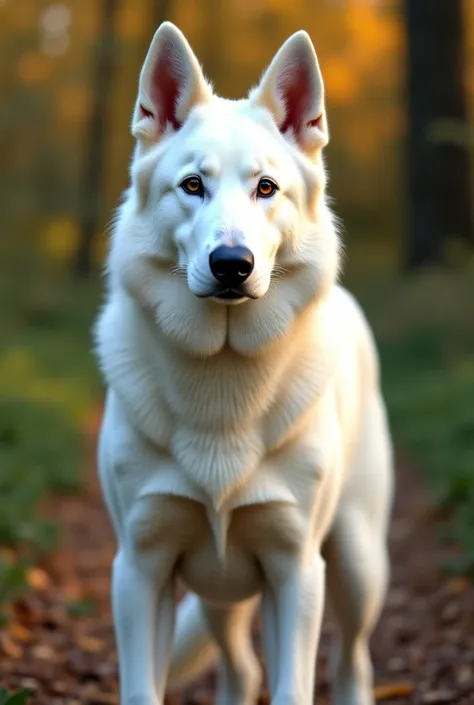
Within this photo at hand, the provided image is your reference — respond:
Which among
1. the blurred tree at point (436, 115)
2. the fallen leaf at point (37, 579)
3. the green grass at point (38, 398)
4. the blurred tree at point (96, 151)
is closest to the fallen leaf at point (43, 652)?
the green grass at point (38, 398)

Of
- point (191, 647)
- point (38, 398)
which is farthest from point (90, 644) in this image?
point (38, 398)

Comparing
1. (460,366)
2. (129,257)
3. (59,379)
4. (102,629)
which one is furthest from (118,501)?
(59,379)

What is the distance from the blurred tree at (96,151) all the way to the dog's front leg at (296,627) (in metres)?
15.9

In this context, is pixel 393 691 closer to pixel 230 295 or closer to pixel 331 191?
pixel 230 295

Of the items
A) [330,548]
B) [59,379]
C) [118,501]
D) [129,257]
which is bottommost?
[59,379]

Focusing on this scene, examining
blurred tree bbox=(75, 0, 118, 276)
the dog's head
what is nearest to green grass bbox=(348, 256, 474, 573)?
the dog's head

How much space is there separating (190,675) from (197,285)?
7.09 feet

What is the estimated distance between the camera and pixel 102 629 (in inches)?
208

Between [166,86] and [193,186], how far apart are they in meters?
0.45

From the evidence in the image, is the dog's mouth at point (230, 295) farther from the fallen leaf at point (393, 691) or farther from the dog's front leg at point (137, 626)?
the fallen leaf at point (393, 691)

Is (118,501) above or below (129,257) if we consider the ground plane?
below

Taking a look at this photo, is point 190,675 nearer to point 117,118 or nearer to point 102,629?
point 102,629

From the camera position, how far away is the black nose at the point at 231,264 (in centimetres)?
272

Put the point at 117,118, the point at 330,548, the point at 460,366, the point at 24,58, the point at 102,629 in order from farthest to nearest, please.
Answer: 1. the point at 117,118
2. the point at 24,58
3. the point at 460,366
4. the point at 102,629
5. the point at 330,548
